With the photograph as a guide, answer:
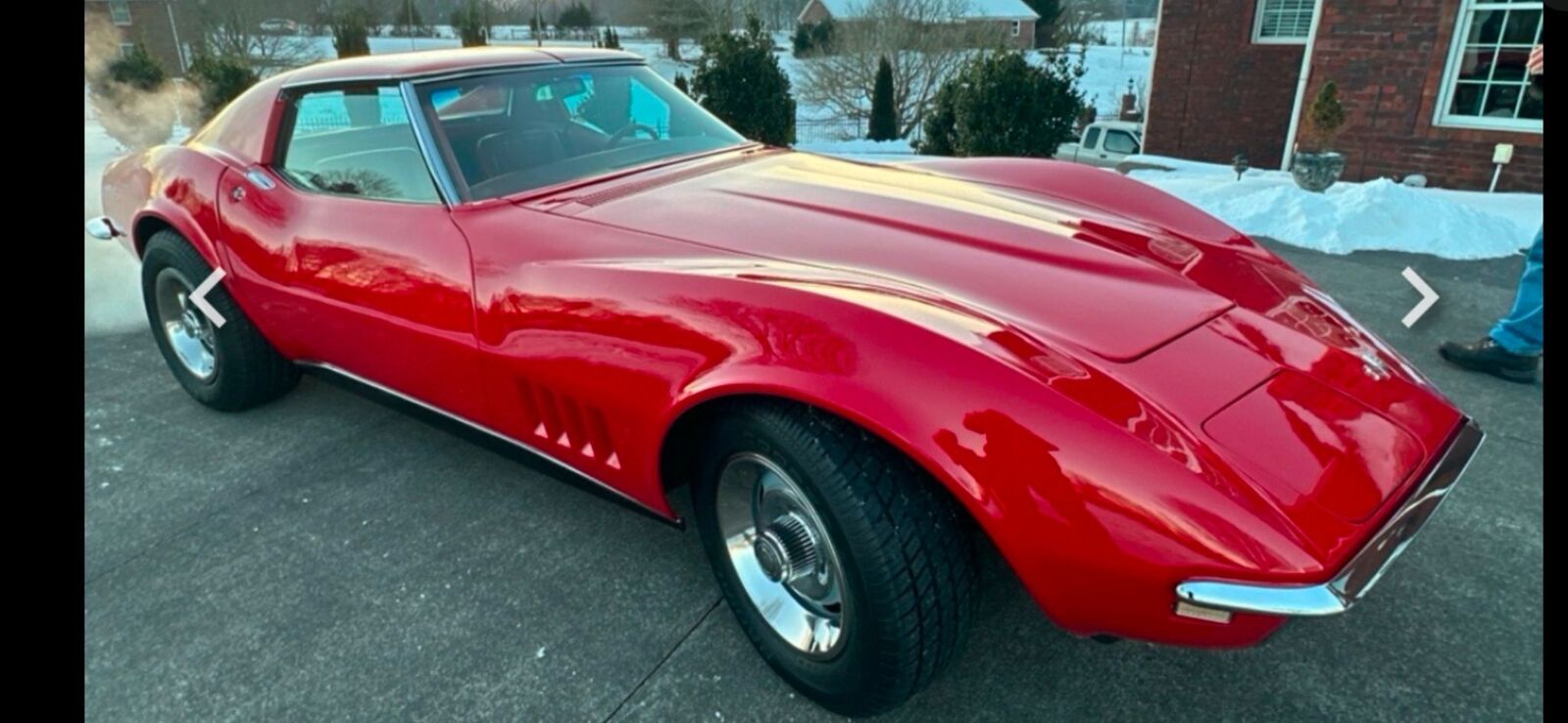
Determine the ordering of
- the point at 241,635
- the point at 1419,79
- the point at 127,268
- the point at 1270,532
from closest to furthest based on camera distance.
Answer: the point at 1270,532 → the point at 241,635 → the point at 127,268 → the point at 1419,79

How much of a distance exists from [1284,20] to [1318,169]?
623cm

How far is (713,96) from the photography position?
10.3 meters

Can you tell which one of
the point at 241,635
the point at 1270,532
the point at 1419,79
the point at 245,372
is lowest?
the point at 241,635

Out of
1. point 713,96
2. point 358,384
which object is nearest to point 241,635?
point 358,384

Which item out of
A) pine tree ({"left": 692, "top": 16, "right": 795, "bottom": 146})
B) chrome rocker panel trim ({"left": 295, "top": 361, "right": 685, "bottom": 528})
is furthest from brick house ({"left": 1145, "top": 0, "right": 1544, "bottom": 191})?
chrome rocker panel trim ({"left": 295, "top": 361, "right": 685, "bottom": 528})

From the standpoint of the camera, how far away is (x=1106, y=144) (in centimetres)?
1322

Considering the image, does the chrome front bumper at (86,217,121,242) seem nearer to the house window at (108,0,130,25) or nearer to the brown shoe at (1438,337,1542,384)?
the brown shoe at (1438,337,1542,384)

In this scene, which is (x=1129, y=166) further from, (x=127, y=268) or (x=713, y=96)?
(x=127, y=268)

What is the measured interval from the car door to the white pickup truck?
11428 millimetres

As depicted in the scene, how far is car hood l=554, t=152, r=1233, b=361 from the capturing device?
1.77m

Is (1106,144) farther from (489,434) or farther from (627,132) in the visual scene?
(489,434)

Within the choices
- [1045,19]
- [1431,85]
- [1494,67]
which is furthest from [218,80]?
[1045,19]

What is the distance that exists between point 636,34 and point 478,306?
144ft
